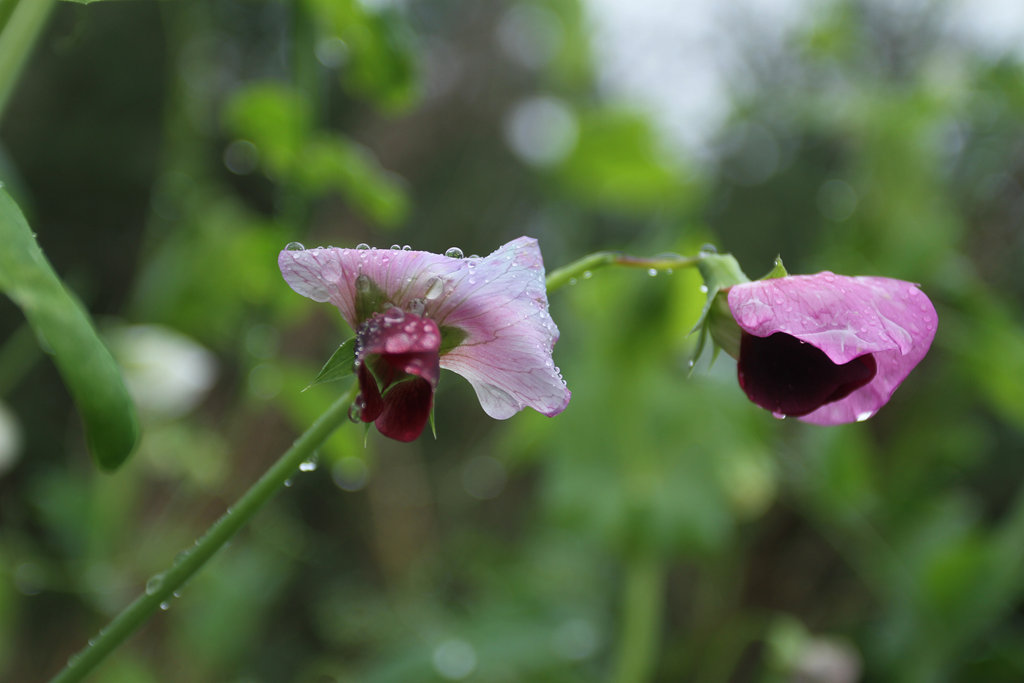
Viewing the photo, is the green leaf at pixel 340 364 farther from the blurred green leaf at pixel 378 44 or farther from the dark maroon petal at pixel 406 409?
the blurred green leaf at pixel 378 44

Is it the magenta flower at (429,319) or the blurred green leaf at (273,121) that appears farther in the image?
the blurred green leaf at (273,121)

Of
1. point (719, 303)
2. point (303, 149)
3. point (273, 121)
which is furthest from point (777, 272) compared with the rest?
point (273, 121)

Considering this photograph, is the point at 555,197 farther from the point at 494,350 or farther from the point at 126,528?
the point at 494,350

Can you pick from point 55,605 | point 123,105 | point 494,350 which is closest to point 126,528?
point 494,350

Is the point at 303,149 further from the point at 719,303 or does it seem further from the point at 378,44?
the point at 719,303

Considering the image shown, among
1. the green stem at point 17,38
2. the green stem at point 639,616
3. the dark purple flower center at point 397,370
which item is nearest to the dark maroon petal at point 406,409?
the dark purple flower center at point 397,370
